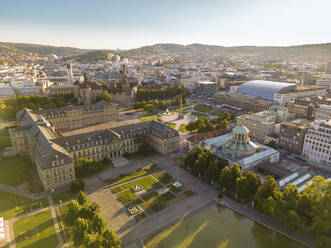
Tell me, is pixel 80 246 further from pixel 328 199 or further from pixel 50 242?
pixel 328 199

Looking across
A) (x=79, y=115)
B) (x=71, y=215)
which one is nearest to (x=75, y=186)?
(x=71, y=215)

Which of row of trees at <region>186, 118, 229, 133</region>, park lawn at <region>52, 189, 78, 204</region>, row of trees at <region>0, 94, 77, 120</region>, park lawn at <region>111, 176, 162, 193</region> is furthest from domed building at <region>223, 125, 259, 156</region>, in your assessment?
row of trees at <region>0, 94, 77, 120</region>

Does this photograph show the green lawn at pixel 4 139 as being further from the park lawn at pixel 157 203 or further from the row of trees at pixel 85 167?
the park lawn at pixel 157 203

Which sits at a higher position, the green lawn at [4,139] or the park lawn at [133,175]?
the green lawn at [4,139]

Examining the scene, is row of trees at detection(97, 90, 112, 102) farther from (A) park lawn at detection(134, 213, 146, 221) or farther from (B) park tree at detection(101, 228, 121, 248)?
(B) park tree at detection(101, 228, 121, 248)

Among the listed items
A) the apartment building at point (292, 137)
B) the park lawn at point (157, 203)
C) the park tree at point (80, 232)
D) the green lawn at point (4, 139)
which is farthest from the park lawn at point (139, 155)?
the green lawn at point (4, 139)

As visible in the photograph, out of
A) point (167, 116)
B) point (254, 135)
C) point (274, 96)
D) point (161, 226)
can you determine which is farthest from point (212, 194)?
point (274, 96)
